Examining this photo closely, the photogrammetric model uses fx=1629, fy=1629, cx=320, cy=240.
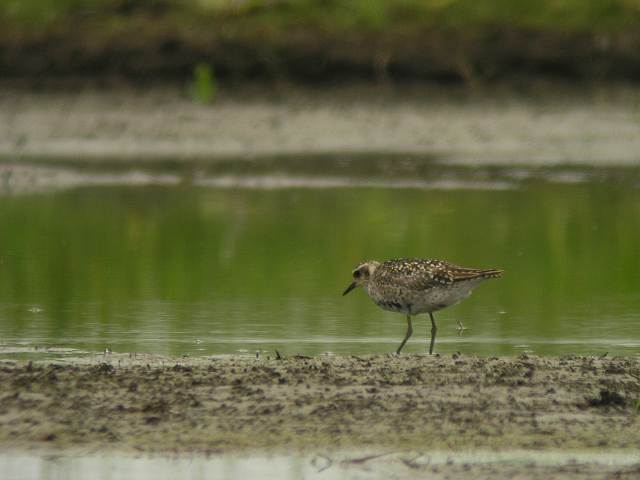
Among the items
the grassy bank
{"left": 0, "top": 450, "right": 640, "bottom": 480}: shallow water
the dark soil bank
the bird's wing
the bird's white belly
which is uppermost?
the grassy bank

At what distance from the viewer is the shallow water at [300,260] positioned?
9.84m

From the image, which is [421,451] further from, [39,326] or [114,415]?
[39,326]

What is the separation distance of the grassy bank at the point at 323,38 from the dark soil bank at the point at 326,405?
1392 cm

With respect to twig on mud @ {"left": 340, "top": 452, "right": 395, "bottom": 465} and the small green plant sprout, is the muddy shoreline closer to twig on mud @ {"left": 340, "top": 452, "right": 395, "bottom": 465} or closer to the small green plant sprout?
the small green plant sprout

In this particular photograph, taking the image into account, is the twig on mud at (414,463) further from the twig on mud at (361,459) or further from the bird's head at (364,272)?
the bird's head at (364,272)

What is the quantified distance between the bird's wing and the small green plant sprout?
41.4 ft

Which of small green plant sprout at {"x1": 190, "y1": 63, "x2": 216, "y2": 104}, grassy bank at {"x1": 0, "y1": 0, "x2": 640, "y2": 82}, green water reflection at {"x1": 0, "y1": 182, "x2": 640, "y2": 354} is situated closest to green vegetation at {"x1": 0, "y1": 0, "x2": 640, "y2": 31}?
grassy bank at {"x1": 0, "y1": 0, "x2": 640, "y2": 82}

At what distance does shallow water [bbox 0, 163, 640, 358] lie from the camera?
32.3ft

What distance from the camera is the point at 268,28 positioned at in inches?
891

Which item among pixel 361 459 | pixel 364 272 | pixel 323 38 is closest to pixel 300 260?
pixel 364 272

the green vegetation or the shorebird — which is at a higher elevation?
the green vegetation

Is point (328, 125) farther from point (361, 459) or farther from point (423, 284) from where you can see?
point (361, 459)

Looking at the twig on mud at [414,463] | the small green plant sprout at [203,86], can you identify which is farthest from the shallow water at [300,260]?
the small green plant sprout at [203,86]

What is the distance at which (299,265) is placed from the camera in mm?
12688
